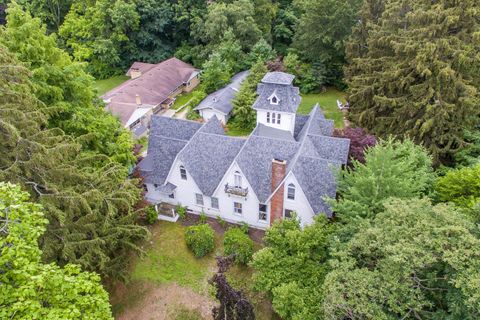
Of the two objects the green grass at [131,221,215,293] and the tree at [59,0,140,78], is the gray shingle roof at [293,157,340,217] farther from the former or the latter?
the tree at [59,0,140,78]

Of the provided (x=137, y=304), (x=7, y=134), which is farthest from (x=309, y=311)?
(x=7, y=134)

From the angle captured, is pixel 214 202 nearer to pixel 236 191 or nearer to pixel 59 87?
pixel 236 191

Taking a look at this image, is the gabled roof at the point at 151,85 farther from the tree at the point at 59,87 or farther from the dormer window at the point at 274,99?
the dormer window at the point at 274,99

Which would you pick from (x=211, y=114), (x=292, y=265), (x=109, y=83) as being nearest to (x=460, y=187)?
(x=292, y=265)

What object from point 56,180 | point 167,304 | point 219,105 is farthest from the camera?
point 219,105

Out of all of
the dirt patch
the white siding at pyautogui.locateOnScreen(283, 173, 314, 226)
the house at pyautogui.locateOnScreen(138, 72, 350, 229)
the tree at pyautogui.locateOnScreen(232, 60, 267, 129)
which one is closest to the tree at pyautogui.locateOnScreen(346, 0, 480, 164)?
the house at pyautogui.locateOnScreen(138, 72, 350, 229)

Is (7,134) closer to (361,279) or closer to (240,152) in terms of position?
(240,152)
